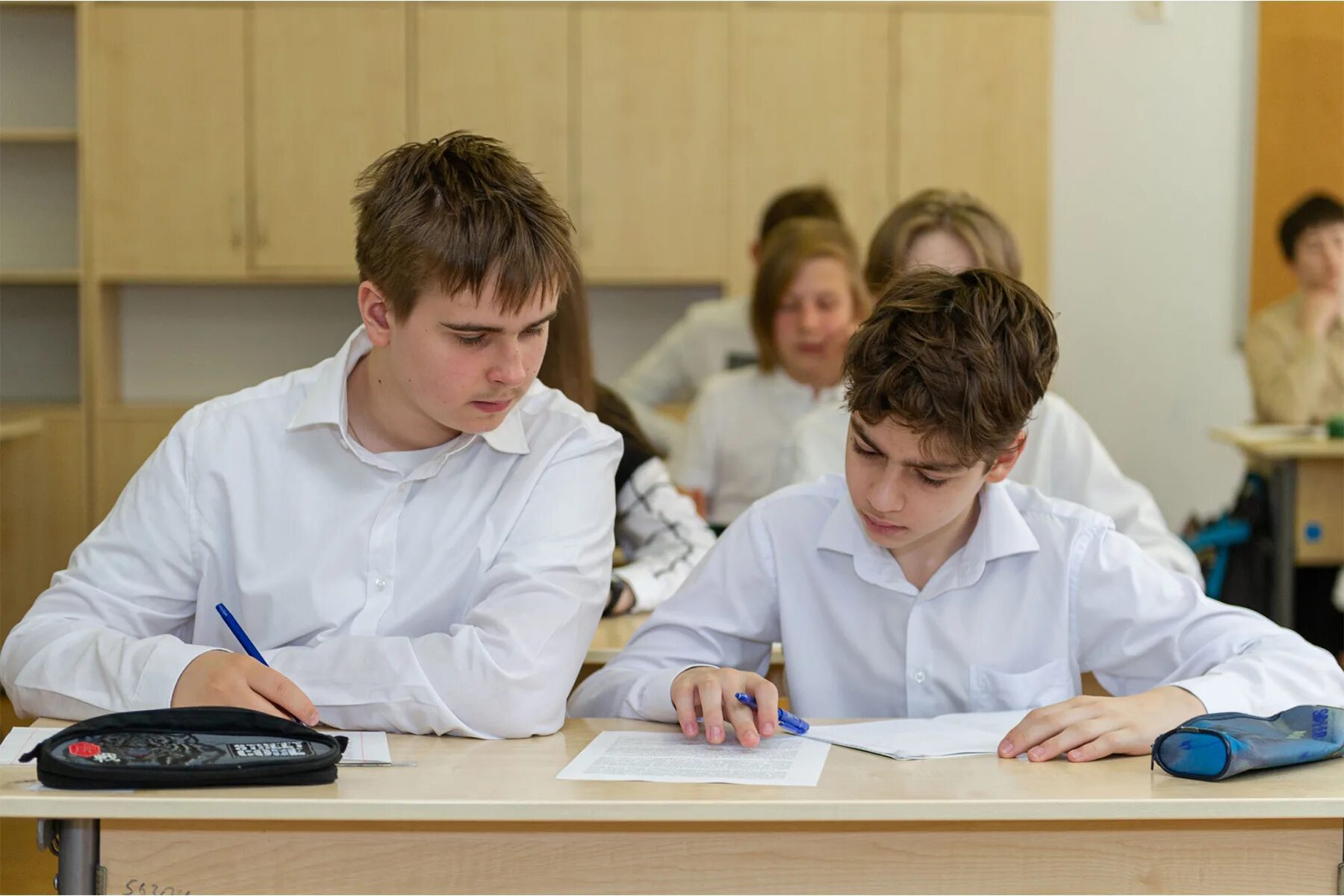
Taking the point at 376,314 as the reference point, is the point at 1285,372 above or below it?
below

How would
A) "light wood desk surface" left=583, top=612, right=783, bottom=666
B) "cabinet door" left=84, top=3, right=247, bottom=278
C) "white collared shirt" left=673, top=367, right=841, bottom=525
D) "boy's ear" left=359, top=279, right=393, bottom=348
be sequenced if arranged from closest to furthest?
"boy's ear" left=359, top=279, right=393, bottom=348
"light wood desk surface" left=583, top=612, right=783, bottom=666
"white collared shirt" left=673, top=367, right=841, bottom=525
"cabinet door" left=84, top=3, right=247, bottom=278

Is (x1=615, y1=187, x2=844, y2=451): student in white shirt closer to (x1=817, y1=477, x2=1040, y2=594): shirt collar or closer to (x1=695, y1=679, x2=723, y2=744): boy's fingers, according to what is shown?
(x1=817, y1=477, x2=1040, y2=594): shirt collar

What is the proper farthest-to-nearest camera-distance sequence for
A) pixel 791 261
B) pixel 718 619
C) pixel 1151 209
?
1. pixel 1151 209
2. pixel 791 261
3. pixel 718 619

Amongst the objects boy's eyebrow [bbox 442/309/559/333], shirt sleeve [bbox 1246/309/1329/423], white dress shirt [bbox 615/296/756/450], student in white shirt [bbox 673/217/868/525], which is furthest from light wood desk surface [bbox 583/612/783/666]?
shirt sleeve [bbox 1246/309/1329/423]

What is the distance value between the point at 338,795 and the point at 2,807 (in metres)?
0.26

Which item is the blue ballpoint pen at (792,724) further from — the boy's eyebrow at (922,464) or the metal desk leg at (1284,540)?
the metal desk leg at (1284,540)

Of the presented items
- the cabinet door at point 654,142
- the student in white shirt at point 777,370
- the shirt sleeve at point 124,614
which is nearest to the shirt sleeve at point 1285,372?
the cabinet door at point 654,142

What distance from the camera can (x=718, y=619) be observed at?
1.73 meters

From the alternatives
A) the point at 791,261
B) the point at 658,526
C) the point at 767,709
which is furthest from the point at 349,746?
the point at 791,261

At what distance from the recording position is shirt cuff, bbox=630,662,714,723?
4.95 feet

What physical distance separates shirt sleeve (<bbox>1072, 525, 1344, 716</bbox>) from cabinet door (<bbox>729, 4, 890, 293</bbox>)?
321 centimetres

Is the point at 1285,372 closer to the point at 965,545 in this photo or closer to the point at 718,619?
the point at 965,545

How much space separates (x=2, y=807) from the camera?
1.12 meters

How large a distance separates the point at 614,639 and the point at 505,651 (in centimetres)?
59
